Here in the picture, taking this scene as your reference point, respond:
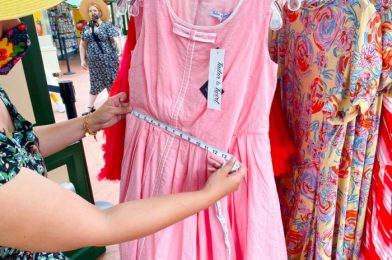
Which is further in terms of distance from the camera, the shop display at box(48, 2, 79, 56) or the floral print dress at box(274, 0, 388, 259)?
the shop display at box(48, 2, 79, 56)

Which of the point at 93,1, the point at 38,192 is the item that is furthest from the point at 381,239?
the point at 93,1

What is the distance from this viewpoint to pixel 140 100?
2.66 feet

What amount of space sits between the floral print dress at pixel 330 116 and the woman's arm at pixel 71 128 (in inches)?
18.4

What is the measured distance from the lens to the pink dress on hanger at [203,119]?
26.5 inches

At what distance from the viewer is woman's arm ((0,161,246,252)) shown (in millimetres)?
533

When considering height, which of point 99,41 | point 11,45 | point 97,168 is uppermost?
point 11,45

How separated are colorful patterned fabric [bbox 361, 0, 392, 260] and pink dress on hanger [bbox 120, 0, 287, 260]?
21 cm

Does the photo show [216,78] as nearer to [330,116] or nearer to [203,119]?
[203,119]

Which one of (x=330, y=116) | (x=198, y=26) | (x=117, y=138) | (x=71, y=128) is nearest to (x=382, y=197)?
(x=330, y=116)

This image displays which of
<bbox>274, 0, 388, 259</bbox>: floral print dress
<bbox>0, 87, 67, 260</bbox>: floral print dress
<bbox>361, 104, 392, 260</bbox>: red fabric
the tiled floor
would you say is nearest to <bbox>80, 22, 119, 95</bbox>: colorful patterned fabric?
the tiled floor

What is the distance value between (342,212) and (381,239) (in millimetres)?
100

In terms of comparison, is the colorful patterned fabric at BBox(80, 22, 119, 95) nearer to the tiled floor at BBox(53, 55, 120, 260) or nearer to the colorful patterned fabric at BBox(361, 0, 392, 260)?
the tiled floor at BBox(53, 55, 120, 260)

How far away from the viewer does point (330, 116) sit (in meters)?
0.69

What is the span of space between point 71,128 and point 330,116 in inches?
28.7
